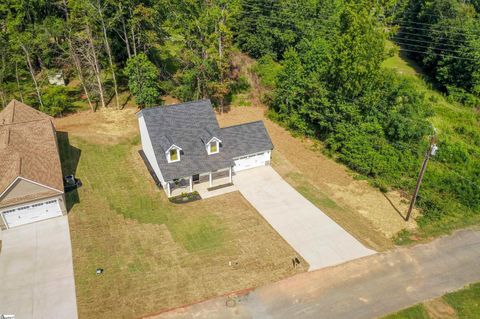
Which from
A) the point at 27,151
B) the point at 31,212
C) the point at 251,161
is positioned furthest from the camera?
the point at 251,161

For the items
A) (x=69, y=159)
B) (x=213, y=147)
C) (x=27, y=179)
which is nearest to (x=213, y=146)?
(x=213, y=147)

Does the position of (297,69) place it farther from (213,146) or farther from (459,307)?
(459,307)

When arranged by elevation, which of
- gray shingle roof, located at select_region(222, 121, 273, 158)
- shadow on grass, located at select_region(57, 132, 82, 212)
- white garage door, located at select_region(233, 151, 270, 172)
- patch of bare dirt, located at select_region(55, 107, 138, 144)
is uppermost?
gray shingle roof, located at select_region(222, 121, 273, 158)

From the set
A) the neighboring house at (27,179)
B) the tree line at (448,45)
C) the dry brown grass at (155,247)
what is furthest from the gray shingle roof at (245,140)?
the tree line at (448,45)

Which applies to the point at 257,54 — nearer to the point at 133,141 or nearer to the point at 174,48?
the point at 174,48

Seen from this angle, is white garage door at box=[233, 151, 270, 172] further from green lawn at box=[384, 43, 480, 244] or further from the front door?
green lawn at box=[384, 43, 480, 244]

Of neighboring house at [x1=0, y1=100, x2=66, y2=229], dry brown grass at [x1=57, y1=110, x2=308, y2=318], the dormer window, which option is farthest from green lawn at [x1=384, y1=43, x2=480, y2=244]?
neighboring house at [x1=0, y1=100, x2=66, y2=229]
